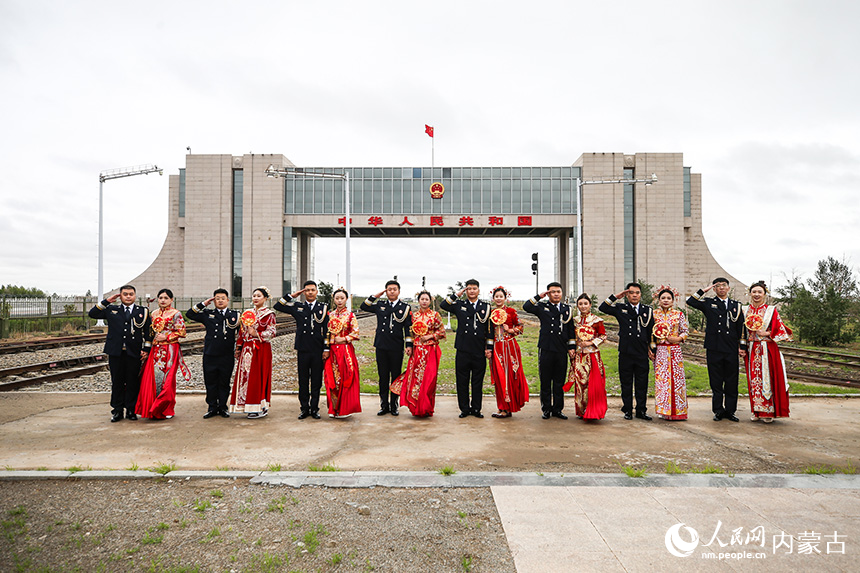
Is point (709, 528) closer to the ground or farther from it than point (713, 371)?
closer to the ground

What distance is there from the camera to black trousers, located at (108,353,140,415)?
297 inches

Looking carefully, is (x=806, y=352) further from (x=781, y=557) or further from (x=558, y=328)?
(x=781, y=557)

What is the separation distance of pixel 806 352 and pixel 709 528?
1857 cm

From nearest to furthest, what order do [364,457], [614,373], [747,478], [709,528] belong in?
[709,528] → [747,478] → [364,457] → [614,373]

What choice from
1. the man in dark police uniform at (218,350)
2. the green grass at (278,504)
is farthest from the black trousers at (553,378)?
the man in dark police uniform at (218,350)

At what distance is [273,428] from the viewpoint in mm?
7105

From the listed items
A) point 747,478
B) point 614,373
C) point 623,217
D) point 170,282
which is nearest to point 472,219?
point 623,217

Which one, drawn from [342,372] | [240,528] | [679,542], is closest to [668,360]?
[679,542]

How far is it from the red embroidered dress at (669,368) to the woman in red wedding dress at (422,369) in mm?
3225

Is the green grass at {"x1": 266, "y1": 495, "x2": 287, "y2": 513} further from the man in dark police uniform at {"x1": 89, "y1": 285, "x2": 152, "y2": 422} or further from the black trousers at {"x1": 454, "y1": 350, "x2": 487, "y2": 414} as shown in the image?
the man in dark police uniform at {"x1": 89, "y1": 285, "x2": 152, "y2": 422}

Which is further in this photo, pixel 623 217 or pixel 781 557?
pixel 623 217

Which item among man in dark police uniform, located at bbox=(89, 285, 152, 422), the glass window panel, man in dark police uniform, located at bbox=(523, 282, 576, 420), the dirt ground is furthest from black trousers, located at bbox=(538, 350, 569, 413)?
the glass window panel

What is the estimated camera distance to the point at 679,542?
12.0 feet

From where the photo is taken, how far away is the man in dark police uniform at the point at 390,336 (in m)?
8.16
